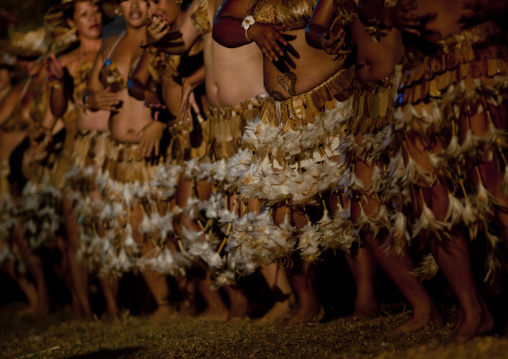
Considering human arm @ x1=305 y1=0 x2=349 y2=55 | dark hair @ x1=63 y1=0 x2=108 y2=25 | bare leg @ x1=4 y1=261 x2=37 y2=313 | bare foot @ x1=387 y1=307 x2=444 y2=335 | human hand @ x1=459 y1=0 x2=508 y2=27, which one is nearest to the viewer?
human hand @ x1=459 y1=0 x2=508 y2=27

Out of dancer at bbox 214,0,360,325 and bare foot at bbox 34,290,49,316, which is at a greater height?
dancer at bbox 214,0,360,325

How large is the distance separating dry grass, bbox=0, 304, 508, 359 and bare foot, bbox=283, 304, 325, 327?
10 cm

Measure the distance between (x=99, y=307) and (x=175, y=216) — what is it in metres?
2.09

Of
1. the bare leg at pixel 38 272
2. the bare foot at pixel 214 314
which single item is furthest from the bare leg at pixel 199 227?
the bare leg at pixel 38 272

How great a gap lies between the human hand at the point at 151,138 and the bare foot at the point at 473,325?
2.54 m

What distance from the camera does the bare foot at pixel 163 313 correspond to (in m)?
4.83

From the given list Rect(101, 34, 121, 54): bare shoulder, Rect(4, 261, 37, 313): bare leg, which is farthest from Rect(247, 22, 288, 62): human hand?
Rect(4, 261, 37, 313): bare leg

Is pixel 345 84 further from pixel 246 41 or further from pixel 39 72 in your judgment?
pixel 39 72

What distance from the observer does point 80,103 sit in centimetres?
566

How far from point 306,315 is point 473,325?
1099mm

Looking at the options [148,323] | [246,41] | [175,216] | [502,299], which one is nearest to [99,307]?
[148,323]

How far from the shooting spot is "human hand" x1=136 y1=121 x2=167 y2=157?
Answer: 456cm

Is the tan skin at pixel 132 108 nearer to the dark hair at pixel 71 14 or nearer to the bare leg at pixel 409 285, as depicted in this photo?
the dark hair at pixel 71 14

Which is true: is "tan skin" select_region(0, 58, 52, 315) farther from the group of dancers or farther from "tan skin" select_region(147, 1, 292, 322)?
"tan skin" select_region(147, 1, 292, 322)
